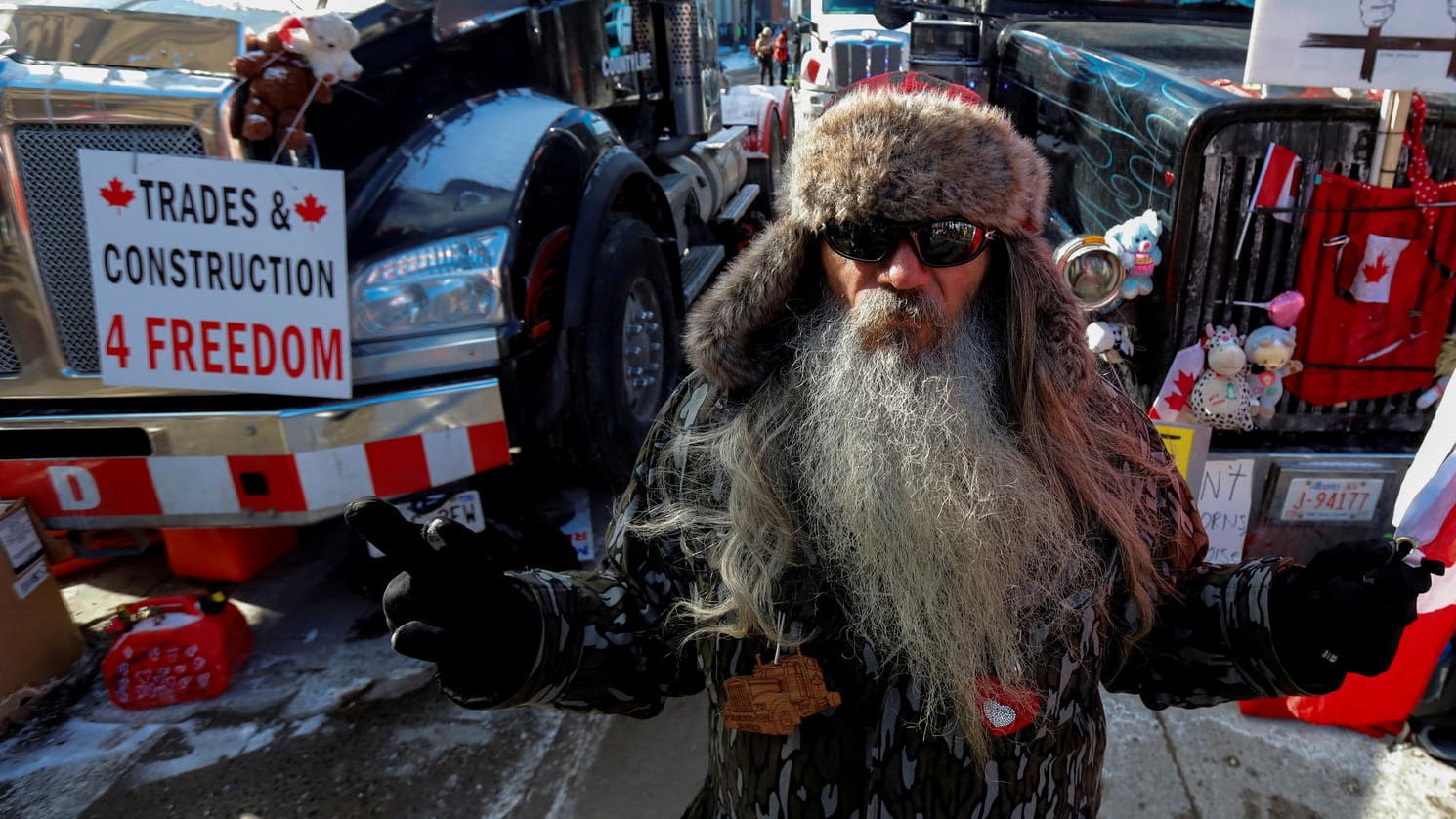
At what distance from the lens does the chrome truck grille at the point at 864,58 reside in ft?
19.9

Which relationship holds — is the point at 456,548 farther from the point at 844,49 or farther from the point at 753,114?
the point at 753,114

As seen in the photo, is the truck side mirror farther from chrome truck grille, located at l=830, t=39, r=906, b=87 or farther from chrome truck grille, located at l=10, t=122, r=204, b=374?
chrome truck grille, located at l=10, t=122, r=204, b=374

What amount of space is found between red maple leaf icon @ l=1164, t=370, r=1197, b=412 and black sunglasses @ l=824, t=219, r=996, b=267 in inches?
75.7

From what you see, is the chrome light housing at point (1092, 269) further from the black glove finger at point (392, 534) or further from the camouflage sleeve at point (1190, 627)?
the black glove finger at point (392, 534)

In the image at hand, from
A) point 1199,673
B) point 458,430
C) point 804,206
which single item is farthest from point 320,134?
point 1199,673

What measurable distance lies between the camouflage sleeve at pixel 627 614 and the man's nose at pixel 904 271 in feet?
1.11

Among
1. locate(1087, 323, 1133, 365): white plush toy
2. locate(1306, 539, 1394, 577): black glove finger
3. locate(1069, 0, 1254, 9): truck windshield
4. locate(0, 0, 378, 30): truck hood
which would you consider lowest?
locate(1087, 323, 1133, 365): white plush toy

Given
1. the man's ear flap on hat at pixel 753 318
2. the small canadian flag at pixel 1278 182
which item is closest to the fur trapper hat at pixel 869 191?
the man's ear flap on hat at pixel 753 318

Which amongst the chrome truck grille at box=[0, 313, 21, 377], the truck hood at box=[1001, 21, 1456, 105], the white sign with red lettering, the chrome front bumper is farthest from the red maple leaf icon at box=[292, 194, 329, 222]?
the truck hood at box=[1001, 21, 1456, 105]

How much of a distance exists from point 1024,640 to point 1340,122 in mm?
2184

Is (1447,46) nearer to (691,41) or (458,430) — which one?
(458,430)

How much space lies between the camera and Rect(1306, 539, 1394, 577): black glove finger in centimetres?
122

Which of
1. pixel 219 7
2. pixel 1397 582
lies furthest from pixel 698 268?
pixel 1397 582

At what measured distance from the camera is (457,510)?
2904 millimetres
